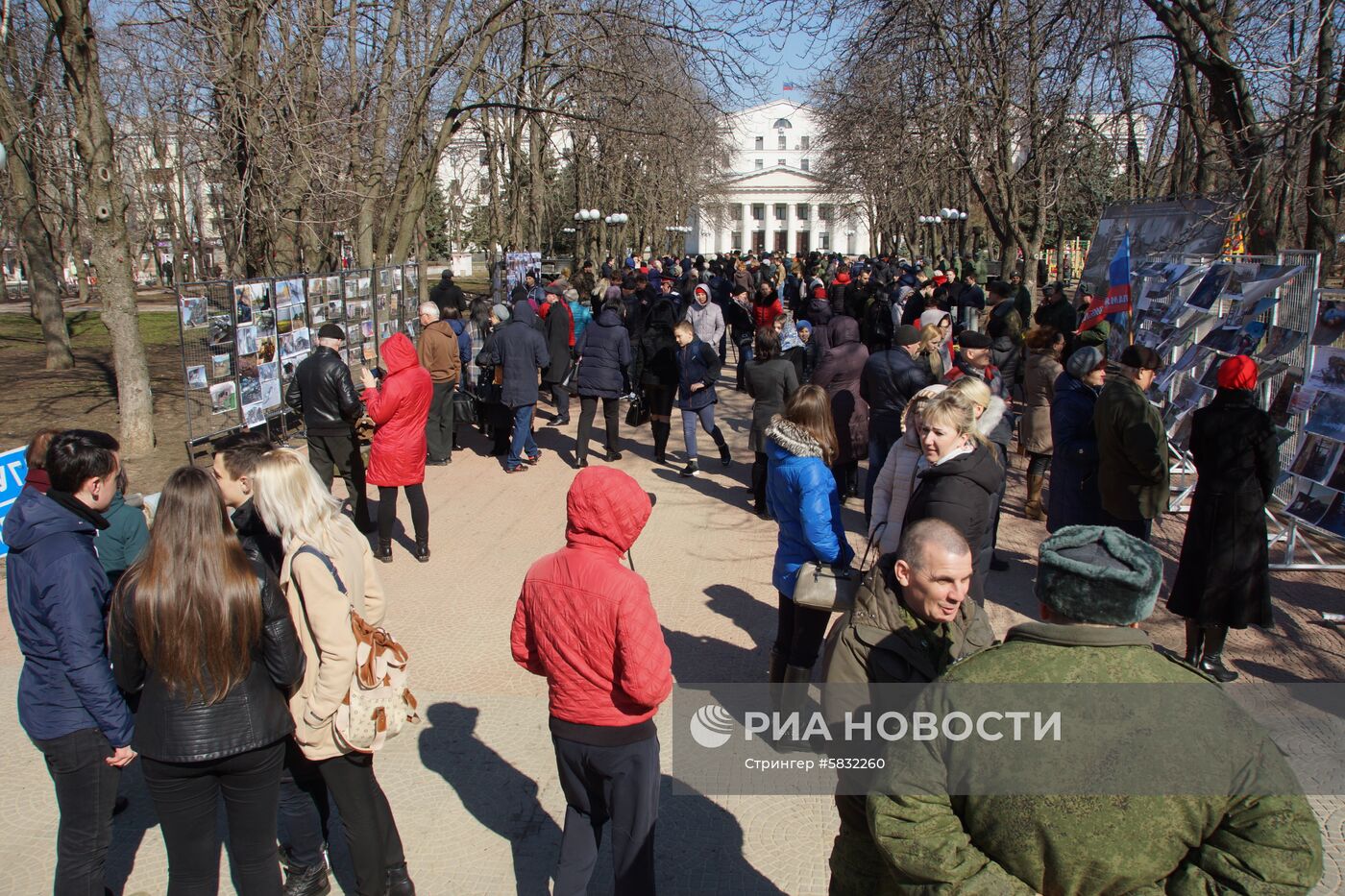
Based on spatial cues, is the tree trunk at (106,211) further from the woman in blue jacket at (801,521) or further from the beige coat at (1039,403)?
the beige coat at (1039,403)

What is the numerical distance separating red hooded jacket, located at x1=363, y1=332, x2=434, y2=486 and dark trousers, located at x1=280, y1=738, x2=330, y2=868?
3.57 meters

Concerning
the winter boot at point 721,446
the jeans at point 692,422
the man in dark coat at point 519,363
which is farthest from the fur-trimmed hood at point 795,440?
the man in dark coat at point 519,363

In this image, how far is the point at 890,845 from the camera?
1936 millimetres

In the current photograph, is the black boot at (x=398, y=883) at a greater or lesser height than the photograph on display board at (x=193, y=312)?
lesser

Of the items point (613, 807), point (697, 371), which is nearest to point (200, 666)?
point (613, 807)

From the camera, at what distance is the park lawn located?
931 inches

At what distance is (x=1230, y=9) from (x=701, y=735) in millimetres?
10577

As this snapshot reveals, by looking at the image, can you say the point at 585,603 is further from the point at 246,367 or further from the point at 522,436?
the point at 246,367

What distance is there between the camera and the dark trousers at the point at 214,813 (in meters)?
2.96

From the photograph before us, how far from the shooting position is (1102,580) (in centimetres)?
199

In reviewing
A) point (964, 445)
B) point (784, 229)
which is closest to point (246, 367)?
point (964, 445)

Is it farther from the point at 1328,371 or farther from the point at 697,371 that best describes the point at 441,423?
the point at 1328,371

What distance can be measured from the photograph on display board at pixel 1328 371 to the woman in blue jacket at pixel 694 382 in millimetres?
4983

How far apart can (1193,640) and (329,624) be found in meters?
4.67
